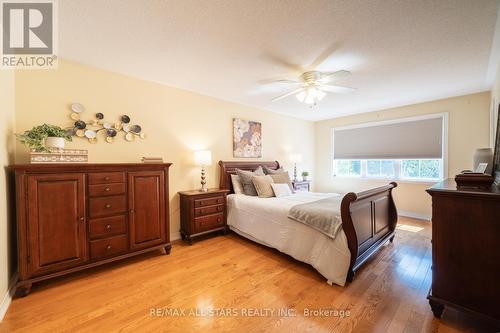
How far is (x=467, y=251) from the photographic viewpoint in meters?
1.49

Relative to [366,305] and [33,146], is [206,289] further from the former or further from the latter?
[33,146]

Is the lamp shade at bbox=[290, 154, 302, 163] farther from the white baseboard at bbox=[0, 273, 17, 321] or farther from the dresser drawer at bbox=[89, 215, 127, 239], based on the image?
the white baseboard at bbox=[0, 273, 17, 321]

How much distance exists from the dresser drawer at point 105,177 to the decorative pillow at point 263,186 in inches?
76.8

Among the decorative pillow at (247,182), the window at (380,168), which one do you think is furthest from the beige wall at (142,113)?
the window at (380,168)

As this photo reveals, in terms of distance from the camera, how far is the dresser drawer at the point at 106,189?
7.36ft

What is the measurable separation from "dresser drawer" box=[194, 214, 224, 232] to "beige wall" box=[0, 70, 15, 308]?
Result: 1853 mm

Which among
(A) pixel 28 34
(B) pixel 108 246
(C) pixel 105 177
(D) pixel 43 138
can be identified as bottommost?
(B) pixel 108 246

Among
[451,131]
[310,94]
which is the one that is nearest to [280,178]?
[310,94]

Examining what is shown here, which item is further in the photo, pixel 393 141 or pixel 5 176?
pixel 393 141

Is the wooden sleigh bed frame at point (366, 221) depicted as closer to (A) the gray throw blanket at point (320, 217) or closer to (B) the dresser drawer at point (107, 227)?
(A) the gray throw blanket at point (320, 217)

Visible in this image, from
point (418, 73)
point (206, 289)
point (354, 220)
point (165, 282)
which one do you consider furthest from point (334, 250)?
point (418, 73)

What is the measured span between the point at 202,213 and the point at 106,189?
4.35 feet

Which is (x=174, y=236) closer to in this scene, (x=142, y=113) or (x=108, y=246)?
(x=108, y=246)

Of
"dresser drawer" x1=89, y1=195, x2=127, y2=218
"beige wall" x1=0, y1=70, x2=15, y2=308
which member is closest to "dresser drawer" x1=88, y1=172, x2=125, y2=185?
"dresser drawer" x1=89, y1=195, x2=127, y2=218
